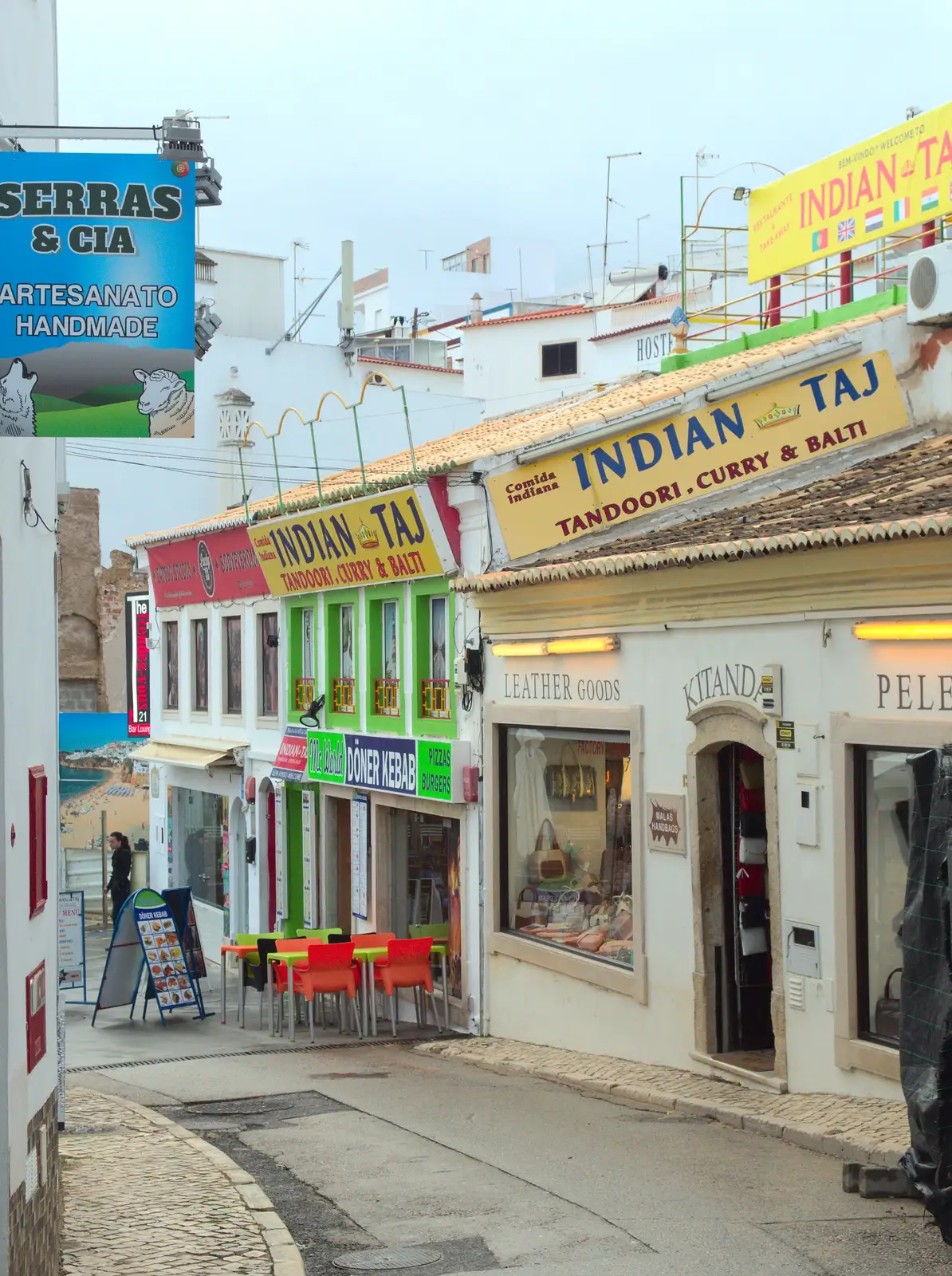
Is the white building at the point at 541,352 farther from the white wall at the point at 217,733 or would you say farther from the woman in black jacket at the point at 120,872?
the woman in black jacket at the point at 120,872

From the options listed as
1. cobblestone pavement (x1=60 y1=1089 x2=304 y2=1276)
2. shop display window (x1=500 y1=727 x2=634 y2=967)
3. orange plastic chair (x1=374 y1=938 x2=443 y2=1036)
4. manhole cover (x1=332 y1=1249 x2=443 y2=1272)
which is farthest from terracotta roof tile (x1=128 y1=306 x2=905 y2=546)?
manhole cover (x1=332 y1=1249 x2=443 y2=1272)

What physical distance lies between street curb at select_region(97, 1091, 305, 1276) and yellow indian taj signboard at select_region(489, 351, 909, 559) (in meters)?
6.65

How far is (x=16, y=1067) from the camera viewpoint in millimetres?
6520

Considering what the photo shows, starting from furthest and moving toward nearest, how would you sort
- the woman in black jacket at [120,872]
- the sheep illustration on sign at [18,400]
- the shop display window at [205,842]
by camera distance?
the shop display window at [205,842] → the woman in black jacket at [120,872] → the sheep illustration on sign at [18,400]

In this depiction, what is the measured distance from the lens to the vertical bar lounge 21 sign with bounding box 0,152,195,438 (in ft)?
19.5

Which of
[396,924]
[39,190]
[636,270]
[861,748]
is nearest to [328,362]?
[636,270]

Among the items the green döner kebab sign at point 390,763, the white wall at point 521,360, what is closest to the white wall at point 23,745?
the green döner kebab sign at point 390,763

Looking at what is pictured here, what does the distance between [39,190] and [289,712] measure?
1625 cm

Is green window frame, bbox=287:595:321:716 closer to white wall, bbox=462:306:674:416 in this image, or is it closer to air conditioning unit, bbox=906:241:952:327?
air conditioning unit, bbox=906:241:952:327

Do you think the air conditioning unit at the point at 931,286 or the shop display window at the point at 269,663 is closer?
the air conditioning unit at the point at 931,286

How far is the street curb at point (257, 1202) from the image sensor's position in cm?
774

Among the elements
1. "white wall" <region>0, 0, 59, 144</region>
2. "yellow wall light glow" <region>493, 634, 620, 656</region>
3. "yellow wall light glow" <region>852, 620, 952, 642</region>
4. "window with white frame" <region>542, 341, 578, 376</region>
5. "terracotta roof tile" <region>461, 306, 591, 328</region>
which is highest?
"terracotta roof tile" <region>461, 306, 591, 328</region>

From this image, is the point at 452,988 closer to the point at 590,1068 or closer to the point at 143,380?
the point at 590,1068

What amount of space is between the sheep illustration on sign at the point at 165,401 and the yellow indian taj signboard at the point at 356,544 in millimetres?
10671
